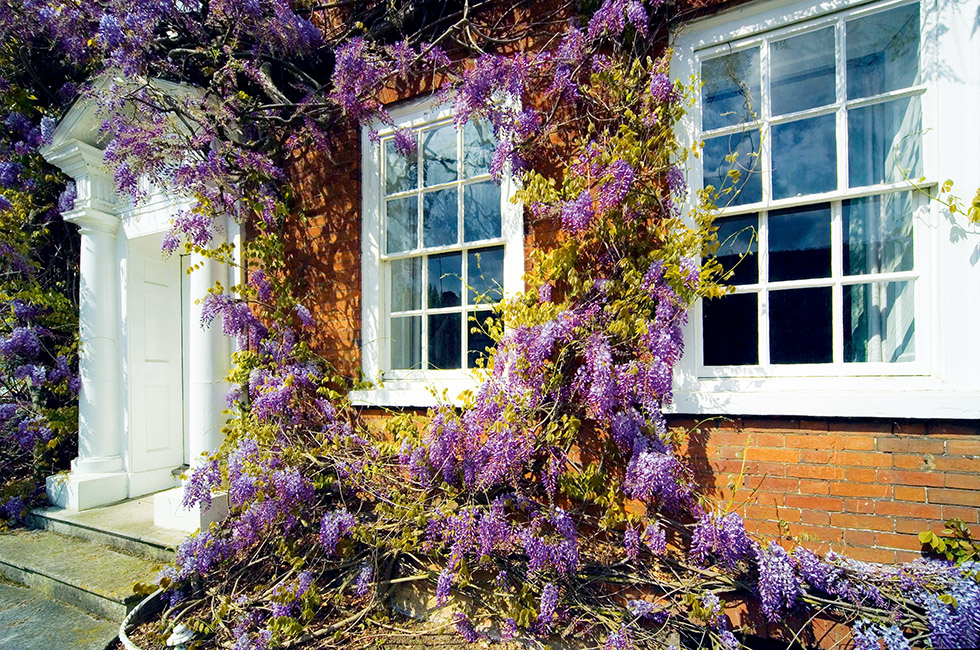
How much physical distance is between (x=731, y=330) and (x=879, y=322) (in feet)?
2.20

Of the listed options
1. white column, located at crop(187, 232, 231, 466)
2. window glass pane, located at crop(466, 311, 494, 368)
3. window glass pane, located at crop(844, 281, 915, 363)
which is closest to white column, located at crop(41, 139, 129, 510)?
white column, located at crop(187, 232, 231, 466)

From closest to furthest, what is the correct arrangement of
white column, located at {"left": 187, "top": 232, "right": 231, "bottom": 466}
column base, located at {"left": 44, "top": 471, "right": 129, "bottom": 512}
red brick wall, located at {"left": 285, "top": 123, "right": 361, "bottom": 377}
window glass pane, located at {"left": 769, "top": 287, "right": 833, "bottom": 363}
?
window glass pane, located at {"left": 769, "top": 287, "right": 833, "bottom": 363} < red brick wall, located at {"left": 285, "top": 123, "right": 361, "bottom": 377} < white column, located at {"left": 187, "top": 232, "right": 231, "bottom": 466} < column base, located at {"left": 44, "top": 471, "right": 129, "bottom": 512}

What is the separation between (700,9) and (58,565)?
5.81m

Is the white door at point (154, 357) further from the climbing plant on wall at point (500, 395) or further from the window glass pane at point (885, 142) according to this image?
the window glass pane at point (885, 142)

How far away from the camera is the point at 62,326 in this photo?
17.7ft

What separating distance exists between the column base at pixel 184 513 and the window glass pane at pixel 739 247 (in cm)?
390

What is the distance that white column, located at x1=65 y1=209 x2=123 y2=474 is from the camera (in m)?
5.06

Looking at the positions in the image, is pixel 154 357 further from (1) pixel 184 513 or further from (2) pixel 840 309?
(2) pixel 840 309

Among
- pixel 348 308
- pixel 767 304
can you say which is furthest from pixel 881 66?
pixel 348 308

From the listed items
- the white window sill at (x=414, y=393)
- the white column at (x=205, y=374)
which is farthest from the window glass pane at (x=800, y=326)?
the white column at (x=205, y=374)

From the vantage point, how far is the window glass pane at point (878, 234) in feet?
8.33

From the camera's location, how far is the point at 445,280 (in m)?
3.77

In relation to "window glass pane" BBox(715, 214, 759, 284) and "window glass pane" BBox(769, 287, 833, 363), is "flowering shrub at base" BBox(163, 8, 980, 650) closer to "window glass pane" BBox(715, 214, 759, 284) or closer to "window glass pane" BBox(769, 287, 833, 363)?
"window glass pane" BBox(715, 214, 759, 284)

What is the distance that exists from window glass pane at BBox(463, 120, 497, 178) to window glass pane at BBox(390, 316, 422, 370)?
1148 mm
